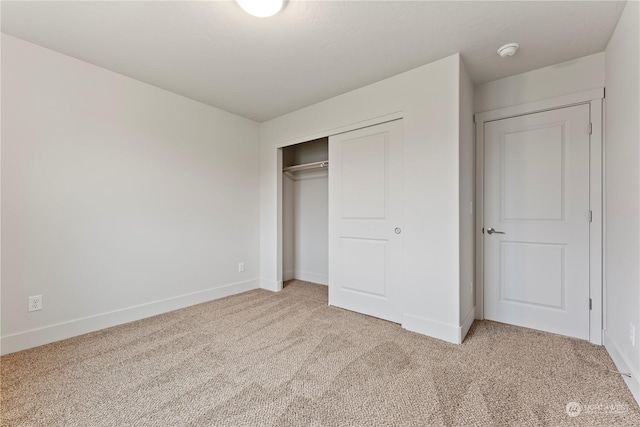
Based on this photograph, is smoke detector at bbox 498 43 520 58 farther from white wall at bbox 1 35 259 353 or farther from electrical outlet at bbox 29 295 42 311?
electrical outlet at bbox 29 295 42 311

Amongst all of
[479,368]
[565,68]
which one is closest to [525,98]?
[565,68]

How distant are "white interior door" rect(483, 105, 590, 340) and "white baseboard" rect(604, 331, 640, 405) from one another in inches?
9.0

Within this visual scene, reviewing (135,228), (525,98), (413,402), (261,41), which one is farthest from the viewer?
(135,228)

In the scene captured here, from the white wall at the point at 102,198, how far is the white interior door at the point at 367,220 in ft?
4.69

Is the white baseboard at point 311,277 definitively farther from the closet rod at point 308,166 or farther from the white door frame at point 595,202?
the white door frame at point 595,202

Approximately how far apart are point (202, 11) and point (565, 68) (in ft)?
9.51

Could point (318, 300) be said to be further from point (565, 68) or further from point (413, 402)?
point (565, 68)

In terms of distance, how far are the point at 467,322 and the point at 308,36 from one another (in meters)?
2.68

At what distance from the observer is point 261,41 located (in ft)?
6.82

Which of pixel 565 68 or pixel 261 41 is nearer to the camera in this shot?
pixel 261 41

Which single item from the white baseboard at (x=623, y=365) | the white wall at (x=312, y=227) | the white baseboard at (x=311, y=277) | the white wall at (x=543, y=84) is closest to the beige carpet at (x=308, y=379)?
the white baseboard at (x=623, y=365)

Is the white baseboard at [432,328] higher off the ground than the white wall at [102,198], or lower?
lower

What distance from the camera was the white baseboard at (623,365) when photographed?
1.51 meters

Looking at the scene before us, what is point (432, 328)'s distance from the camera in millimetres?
2314
